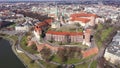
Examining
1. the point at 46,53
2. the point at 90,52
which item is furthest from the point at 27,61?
the point at 90,52

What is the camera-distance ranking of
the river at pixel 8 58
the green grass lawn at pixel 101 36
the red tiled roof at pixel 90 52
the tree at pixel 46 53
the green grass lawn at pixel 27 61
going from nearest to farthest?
the green grass lawn at pixel 27 61, the river at pixel 8 58, the tree at pixel 46 53, the red tiled roof at pixel 90 52, the green grass lawn at pixel 101 36

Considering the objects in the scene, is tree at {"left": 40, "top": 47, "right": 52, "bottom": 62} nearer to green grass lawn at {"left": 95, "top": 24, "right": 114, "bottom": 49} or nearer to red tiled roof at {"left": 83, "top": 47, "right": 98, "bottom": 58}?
red tiled roof at {"left": 83, "top": 47, "right": 98, "bottom": 58}

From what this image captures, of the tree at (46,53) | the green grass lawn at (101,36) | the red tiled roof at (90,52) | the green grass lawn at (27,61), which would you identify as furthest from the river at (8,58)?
the green grass lawn at (101,36)

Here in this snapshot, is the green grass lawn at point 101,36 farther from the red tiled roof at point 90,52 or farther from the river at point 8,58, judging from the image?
the river at point 8,58

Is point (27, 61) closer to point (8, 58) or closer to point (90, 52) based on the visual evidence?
point (8, 58)

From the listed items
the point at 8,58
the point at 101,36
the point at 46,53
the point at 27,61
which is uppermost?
the point at 46,53

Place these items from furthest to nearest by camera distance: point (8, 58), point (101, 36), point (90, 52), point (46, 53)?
1. point (101, 36)
2. point (8, 58)
3. point (46, 53)
4. point (90, 52)

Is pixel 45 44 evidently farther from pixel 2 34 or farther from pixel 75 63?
pixel 2 34

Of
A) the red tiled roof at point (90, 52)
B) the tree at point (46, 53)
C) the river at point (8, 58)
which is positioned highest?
the red tiled roof at point (90, 52)

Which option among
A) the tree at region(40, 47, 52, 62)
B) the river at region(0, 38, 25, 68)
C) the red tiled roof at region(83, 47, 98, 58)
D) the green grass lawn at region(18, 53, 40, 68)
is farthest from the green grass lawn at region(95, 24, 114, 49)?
the river at region(0, 38, 25, 68)
